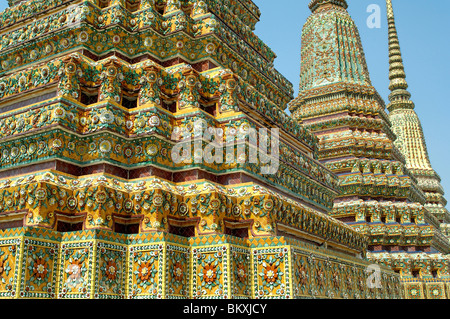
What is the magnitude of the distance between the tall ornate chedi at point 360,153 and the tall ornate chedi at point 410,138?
12.0m

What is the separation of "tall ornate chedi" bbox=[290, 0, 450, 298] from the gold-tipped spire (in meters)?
13.0

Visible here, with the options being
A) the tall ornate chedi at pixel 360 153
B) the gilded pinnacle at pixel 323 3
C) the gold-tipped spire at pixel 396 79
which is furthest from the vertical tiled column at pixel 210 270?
the gold-tipped spire at pixel 396 79

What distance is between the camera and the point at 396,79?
35.7m

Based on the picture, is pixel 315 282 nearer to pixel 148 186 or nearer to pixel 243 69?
pixel 148 186

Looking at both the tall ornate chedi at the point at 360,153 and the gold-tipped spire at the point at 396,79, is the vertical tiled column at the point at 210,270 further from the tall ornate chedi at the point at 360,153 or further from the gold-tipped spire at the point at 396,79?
the gold-tipped spire at the point at 396,79

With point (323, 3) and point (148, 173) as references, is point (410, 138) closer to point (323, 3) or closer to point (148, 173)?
point (323, 3)

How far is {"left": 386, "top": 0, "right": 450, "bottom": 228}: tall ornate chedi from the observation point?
34.5 meters

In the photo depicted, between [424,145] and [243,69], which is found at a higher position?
[424,145]

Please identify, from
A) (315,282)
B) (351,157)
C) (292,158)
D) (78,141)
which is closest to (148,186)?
(78,141)

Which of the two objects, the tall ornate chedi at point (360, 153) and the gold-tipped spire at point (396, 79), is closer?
the tall ornate chedi at point (360, 153)

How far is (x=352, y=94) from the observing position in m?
21.2

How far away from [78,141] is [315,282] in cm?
428

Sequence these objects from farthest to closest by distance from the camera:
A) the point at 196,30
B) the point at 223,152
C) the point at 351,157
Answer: the point at 351,157 → the point at 196,30 → the point at 223,152

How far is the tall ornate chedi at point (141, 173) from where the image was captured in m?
6.64
